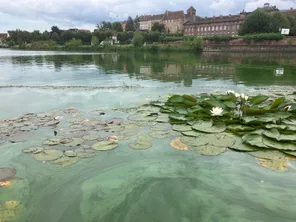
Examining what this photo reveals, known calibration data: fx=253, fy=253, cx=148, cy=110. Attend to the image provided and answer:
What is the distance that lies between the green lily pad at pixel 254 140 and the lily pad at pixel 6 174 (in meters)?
3.70

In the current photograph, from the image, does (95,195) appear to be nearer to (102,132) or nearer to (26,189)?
(26,189)

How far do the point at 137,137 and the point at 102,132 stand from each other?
0.75 meters

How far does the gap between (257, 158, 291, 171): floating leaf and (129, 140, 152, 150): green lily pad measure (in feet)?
5.98

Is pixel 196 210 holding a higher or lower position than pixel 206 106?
lower

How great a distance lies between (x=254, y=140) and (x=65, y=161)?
3.11 metres

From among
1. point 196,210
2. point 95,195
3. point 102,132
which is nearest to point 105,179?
point 95,195

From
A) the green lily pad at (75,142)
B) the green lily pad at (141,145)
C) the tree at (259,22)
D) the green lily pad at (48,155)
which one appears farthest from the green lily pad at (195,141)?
the tree at (259,22)

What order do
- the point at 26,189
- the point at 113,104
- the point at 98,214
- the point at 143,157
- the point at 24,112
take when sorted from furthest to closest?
the point at 113,104, the point at 24,112, the point at 143,157, the point at 26,189, the point at 98,214

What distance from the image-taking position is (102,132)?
16.5 ft

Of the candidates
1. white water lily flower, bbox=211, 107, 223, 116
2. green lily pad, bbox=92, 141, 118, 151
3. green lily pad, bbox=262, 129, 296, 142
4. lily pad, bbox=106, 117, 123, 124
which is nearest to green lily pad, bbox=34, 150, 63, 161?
green lily pad, bbox=92, 141, 118, 151

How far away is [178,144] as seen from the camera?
4.46 metres

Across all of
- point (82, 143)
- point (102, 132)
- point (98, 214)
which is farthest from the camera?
point (102, 132)

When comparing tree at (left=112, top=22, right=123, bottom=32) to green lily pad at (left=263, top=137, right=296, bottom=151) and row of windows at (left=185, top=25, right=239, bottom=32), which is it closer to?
row of windows at (left=185, top=25, right=239, bottom=32)

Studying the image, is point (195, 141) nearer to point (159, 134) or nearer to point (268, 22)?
point (159, 134)
